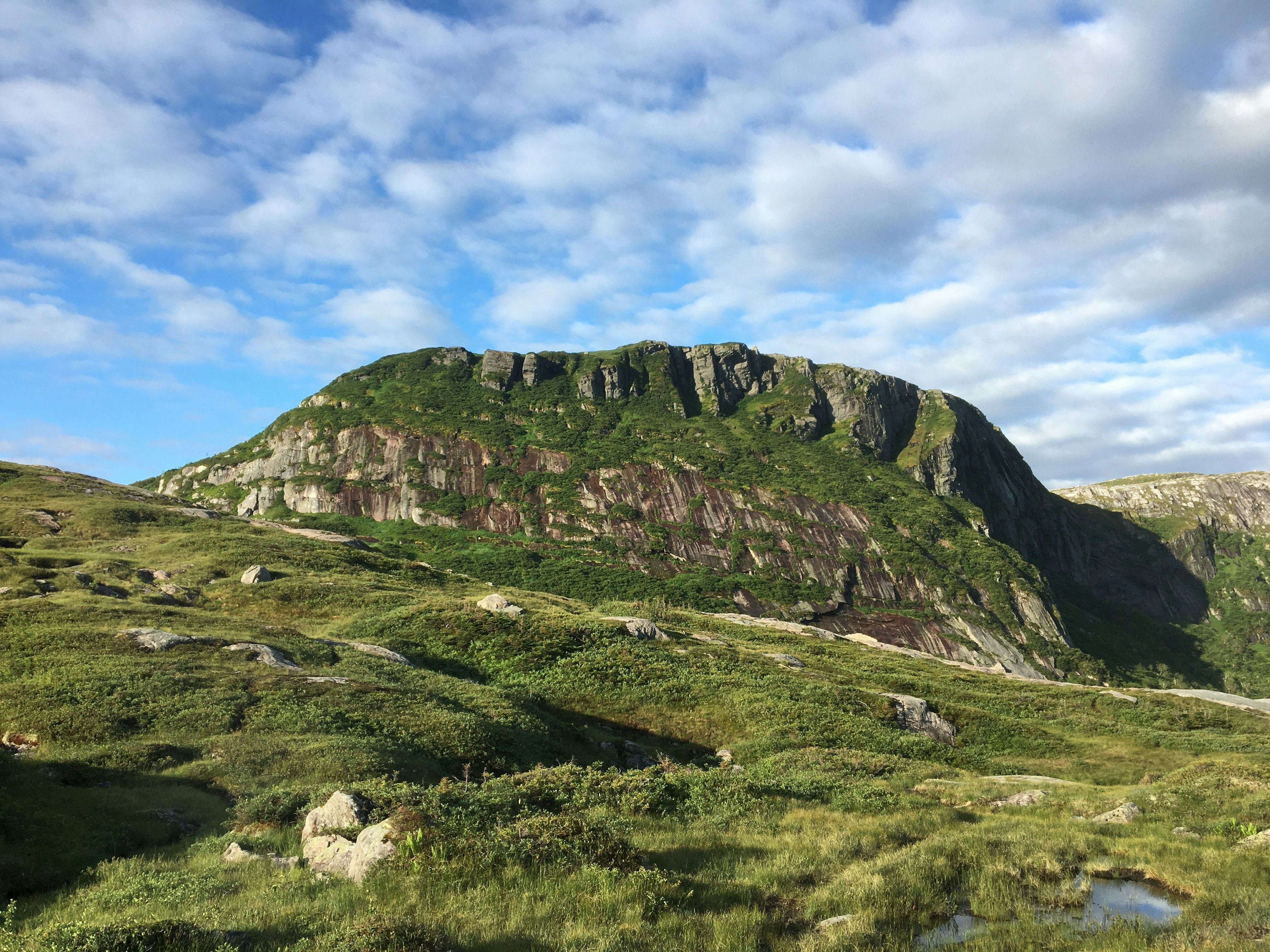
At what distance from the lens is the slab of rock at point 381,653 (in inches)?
1420

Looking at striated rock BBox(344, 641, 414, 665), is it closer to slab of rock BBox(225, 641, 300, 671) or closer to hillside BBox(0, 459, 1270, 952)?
hillside BBox(0, 459, 1270, 952)

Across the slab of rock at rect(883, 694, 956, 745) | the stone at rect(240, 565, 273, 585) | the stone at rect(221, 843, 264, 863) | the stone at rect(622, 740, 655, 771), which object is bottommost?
the slab of rock at rect(883, 694, 956, 745)

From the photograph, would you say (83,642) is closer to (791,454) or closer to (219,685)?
(219,685)

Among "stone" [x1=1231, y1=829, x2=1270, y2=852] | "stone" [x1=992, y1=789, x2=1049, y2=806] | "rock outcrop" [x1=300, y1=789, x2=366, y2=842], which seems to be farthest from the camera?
"stone" [x1=992, y1=789, x2=1049, y2=806]

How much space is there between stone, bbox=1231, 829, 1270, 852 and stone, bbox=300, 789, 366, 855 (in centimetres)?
2002

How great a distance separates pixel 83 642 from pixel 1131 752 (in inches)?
2151

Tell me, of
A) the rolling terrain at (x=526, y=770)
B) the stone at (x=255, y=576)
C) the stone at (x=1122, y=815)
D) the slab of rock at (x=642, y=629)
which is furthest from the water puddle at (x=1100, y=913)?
the stone at (x=255, y=576)

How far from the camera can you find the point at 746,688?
39.3 m

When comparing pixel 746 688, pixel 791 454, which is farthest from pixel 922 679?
pixel 791 454

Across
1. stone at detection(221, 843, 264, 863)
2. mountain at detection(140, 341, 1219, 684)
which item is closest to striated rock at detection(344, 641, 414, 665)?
stone at detection(221, 843, 264, 863)

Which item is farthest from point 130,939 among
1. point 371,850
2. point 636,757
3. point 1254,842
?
point 636,757

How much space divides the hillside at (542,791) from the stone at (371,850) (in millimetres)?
155

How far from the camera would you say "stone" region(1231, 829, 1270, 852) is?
50.5 ft

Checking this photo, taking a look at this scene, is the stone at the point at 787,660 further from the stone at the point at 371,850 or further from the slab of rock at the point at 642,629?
the stone at the point at 371,850
